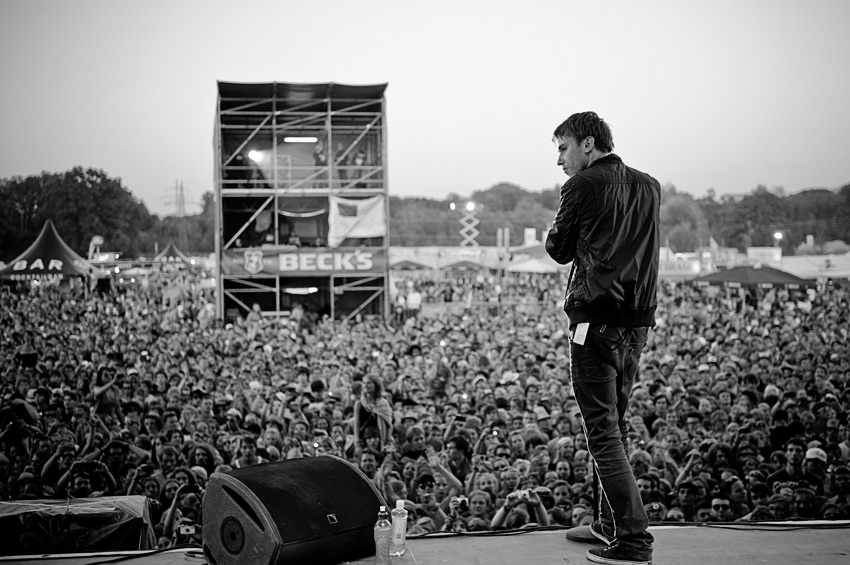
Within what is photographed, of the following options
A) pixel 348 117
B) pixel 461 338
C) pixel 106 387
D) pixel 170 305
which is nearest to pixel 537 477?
pixel 106 387

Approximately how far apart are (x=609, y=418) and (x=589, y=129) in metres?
0.89

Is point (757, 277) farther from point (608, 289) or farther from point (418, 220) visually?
point (418, 220)

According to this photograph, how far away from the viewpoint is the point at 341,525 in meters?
2.46

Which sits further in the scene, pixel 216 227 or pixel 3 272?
pixel 216 227

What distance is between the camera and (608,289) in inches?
88.3

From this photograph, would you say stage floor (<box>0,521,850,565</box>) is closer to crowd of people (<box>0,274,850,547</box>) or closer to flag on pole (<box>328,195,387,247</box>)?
crowd of people (<box>0,274,850,547</box>)

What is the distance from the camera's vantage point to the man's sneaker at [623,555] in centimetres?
224

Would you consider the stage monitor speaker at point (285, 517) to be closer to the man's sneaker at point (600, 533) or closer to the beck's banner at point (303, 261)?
the man's sneaker at point (600, 533)

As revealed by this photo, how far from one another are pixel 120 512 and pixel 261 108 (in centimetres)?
1735

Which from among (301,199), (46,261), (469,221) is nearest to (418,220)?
(469,221)

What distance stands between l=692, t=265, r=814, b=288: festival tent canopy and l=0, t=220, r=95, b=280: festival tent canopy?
12.9 m

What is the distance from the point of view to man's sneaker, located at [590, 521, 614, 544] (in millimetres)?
2469

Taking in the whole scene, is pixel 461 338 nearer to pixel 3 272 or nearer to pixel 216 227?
pixel 3 272

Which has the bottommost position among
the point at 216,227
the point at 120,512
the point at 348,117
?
the point at 120,512
